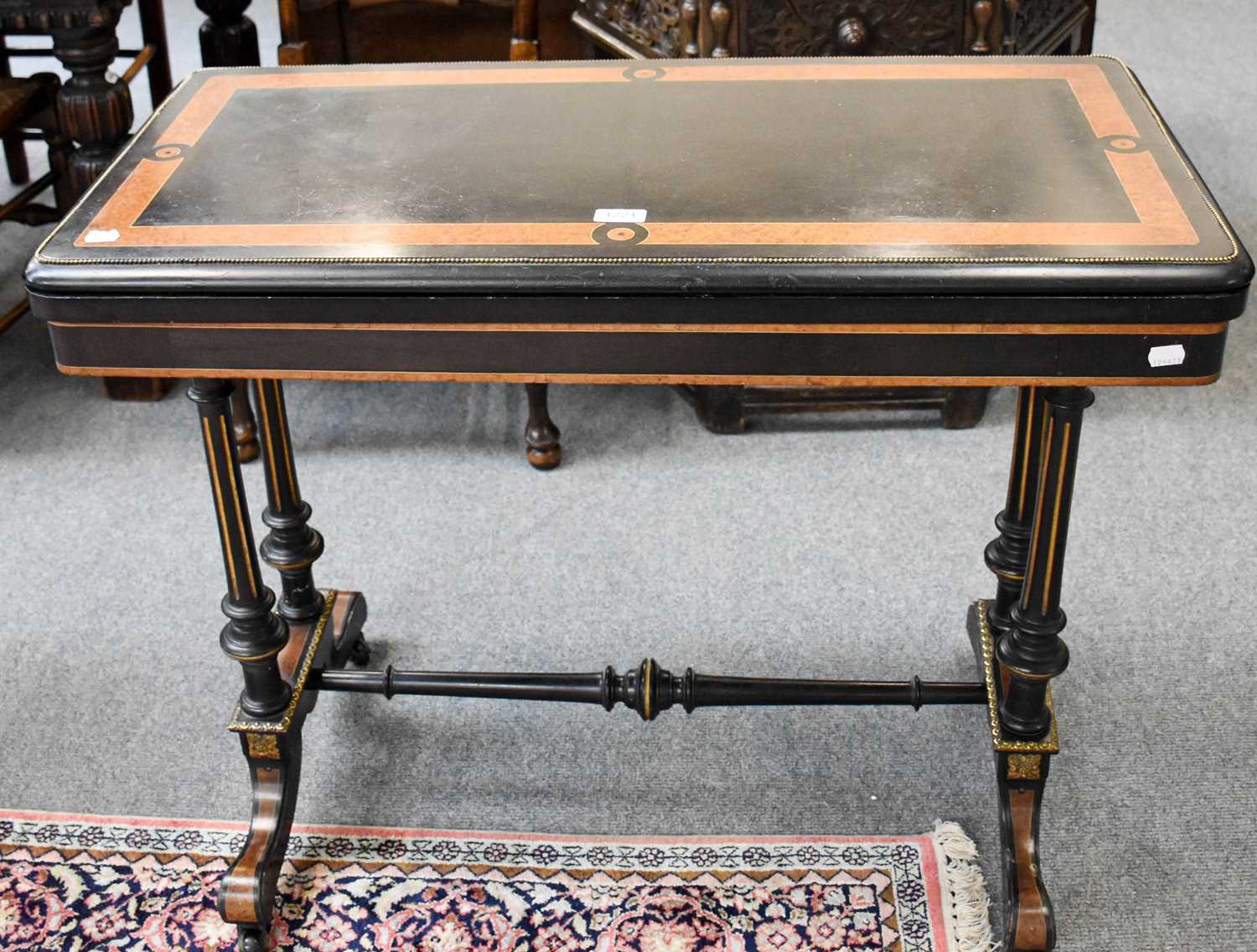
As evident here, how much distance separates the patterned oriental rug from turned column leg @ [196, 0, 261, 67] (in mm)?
1921

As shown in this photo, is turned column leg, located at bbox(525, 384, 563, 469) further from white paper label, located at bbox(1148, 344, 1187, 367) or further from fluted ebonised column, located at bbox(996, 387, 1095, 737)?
white paper label, located at bbox(1148, 344, 1187, 367)

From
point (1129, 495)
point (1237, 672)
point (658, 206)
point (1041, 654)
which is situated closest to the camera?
point (658, 206)

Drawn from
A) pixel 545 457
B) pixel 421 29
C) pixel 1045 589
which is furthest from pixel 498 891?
pixel 421 29

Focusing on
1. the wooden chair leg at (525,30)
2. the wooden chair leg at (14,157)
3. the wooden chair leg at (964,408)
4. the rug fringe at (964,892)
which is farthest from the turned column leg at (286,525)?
the wooden chair leg at (14,157)

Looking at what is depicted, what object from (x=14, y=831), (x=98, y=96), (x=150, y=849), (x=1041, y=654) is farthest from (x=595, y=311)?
(x=98, y=96)

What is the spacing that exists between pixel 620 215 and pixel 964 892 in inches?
42.1

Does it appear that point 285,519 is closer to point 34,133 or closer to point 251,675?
point 251,675

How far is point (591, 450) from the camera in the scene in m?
3.07

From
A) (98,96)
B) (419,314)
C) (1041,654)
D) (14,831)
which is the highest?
(419,314)

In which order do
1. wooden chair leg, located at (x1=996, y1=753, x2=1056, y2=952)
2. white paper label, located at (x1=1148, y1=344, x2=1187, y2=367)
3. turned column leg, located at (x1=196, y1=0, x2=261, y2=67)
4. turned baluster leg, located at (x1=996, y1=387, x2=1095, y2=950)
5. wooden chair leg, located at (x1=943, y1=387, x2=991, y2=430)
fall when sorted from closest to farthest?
white paper label, located at (x1=1148, y1=344, x2=1187, y2=367)
turned baluster leg, located at (x1=996, y1=387, x2=1095, y2=950)
wooden chair leg, located at (x1=996, y1=753, x2=1056, y2=952)
wooden chair leg, located at (x1=943, y1=387, x2=991, y2=430)
turned column leg, located at (x1=196, y1=0, x2=261, y2=67)

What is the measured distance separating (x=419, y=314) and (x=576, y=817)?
93cm

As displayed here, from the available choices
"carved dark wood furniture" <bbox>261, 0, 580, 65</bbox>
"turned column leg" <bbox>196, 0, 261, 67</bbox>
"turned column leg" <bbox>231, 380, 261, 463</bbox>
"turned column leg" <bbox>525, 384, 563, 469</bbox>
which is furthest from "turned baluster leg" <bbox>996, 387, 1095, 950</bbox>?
"turned column leg" <bbox>196, 0, 261, 67</bbox>

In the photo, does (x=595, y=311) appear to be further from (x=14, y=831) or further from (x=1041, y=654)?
(x=14, y=831)

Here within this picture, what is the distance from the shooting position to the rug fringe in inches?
78.4
